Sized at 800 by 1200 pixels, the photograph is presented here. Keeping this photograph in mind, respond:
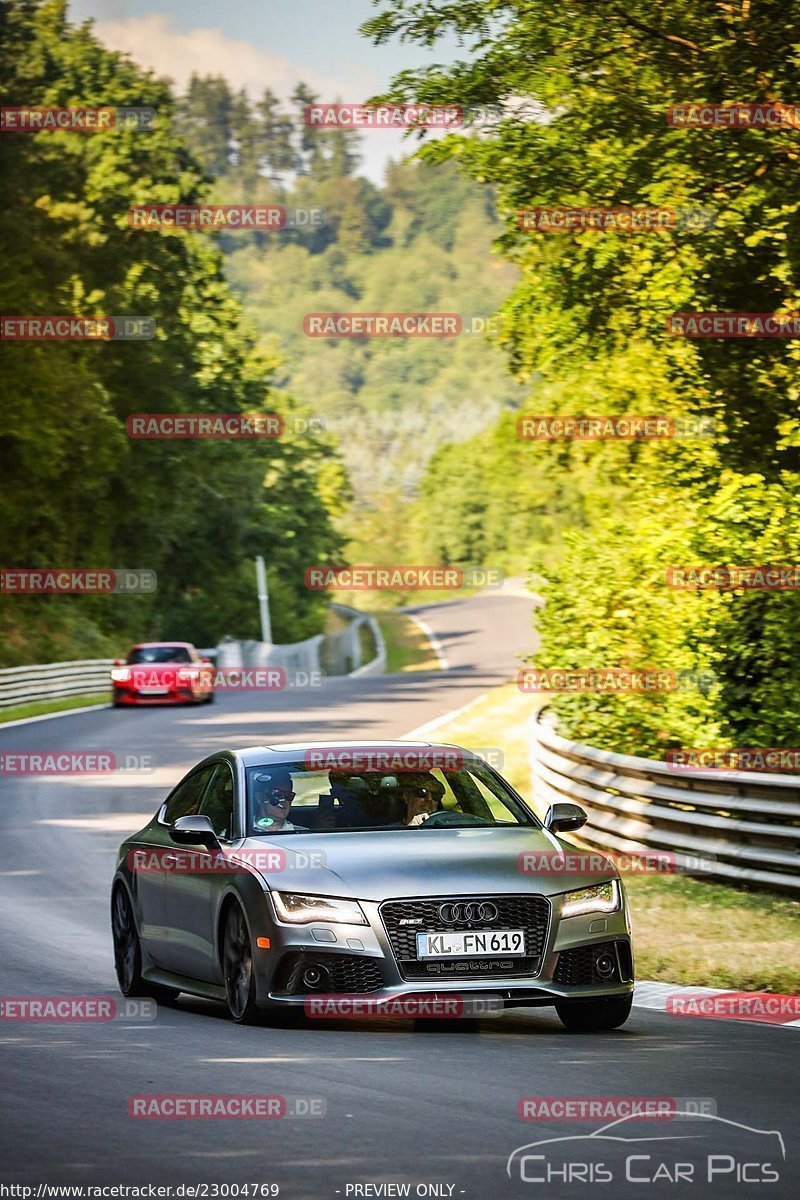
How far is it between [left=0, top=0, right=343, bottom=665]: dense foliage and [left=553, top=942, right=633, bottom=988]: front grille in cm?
5012

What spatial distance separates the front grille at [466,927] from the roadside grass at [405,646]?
70.6 m

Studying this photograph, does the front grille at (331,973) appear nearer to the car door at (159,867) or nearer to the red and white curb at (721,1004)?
the car door at (159,867)

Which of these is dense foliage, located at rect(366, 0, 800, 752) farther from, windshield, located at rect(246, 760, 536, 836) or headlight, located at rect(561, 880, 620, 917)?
headlight, located at rect(561, 880, 620, 917)

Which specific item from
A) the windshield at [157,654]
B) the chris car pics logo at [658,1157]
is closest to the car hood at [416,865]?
the chris car pics logo at [658,1157]

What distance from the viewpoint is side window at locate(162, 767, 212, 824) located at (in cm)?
1197

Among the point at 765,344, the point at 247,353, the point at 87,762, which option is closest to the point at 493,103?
the point at 765,344

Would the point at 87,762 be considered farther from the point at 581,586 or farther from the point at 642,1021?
the point at 642,1021

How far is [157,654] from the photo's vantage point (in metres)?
50.1

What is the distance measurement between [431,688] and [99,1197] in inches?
1990

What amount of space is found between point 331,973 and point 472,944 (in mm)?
684

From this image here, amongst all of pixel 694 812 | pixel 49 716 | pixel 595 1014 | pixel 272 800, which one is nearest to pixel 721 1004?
pixel 595 1014

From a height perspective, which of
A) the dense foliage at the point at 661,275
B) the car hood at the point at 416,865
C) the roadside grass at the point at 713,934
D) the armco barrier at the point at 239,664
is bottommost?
the armco barrier at the point at 239,664

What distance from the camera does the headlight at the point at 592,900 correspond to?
400 inches

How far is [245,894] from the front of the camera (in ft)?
33.8
